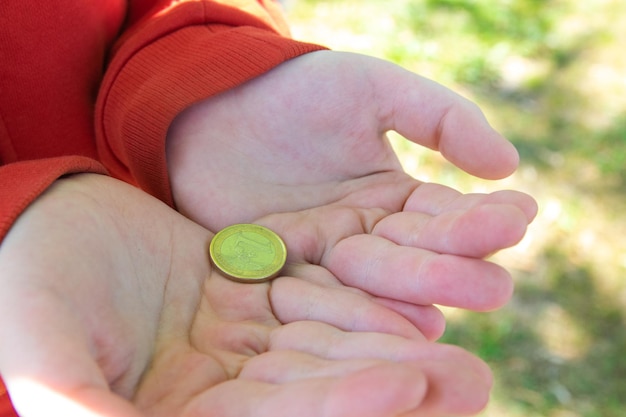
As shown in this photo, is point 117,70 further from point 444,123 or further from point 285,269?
point 444,123

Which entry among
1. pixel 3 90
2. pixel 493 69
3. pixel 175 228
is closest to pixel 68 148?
pixel 3 90

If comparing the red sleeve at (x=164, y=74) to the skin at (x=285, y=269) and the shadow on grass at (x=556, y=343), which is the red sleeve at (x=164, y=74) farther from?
the shadow on grass at (x=556, y=343)

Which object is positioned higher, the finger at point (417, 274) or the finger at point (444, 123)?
the finger at point (444, 123)

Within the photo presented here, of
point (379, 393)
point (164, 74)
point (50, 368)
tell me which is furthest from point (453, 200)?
point (50, 368)

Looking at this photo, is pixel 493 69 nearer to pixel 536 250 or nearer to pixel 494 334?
pixel 536 250

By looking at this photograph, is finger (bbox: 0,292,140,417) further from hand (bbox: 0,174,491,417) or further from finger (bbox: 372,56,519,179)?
finger (bbox: 372,56,519,179)

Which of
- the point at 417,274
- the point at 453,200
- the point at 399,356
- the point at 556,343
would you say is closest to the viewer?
the point at 399,356

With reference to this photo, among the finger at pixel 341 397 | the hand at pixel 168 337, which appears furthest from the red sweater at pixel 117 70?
the finger at pixel 341 397
